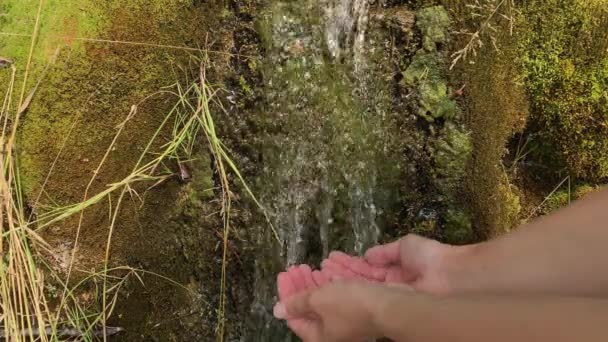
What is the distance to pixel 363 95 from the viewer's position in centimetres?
214

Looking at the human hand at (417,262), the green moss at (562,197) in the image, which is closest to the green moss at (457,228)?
the human hand at (417,262)

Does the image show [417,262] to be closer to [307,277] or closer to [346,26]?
[307,277]

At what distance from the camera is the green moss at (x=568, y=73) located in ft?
7.14

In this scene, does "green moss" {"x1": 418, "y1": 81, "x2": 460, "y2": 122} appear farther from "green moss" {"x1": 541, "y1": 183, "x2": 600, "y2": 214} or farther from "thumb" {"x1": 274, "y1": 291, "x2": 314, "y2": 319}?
"thumb" {"x1": 274, "y1": 291, "x2": 314, "y2": 319}

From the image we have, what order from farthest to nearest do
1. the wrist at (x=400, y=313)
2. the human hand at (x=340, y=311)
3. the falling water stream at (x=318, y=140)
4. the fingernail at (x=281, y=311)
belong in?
the falling water stream at (x=318, y=140), the fingernail at (x=281, y=311), the human hand at (x=340, y=311), the wrist at (x=400, y=313)

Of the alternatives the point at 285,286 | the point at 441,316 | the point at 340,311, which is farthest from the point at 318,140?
the point at 441,316

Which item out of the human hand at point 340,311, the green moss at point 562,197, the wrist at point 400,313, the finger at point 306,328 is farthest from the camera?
the green moss at point 562,197

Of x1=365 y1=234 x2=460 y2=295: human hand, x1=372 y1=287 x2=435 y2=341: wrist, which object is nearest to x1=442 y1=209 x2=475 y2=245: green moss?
x1=365 y1=234 x2=460 y2=295: human hand

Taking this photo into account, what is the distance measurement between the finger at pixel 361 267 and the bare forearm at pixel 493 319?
0.52 meters

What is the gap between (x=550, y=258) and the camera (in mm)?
1555

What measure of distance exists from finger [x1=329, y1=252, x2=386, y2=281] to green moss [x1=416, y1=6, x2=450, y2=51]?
761 millimetres

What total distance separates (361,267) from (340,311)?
432 millimetres

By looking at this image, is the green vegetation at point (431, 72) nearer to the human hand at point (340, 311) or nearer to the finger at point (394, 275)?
the finger at point (394, 275)

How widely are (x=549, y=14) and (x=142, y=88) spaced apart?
1.42m
